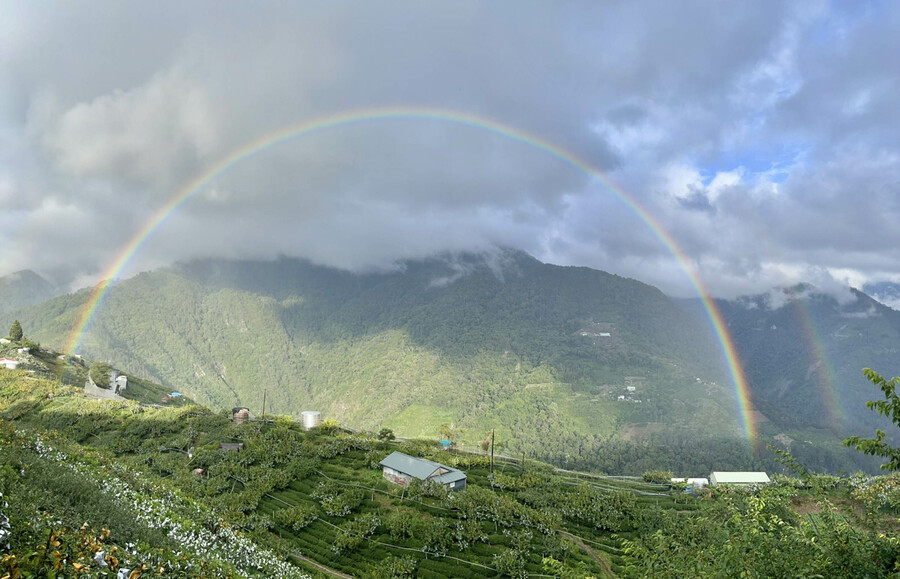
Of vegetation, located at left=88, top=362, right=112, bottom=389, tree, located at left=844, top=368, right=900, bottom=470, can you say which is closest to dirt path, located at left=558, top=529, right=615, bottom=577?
tree, located at left=844, top=368, right=900, bottom=470

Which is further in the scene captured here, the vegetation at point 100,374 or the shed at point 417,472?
the vegetation at point 100,374

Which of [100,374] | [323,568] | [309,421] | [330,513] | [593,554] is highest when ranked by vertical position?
[100,374]

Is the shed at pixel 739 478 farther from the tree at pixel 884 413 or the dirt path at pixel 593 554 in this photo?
the tree at pixel 884 413

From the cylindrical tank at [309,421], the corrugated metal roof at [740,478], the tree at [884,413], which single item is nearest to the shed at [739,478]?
the corrugated metal roof at [740,478]

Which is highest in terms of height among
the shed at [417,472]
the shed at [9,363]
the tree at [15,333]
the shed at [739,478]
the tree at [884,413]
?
the tree at [884,413]

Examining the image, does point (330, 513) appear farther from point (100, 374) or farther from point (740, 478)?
point (100, 374)

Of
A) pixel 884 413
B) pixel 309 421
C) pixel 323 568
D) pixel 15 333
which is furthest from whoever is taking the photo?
pixel 15 333

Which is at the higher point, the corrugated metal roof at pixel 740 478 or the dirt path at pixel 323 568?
the corrugated metal roof at pixel 740 478

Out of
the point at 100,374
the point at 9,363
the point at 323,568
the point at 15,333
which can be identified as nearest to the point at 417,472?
the point at 323,568

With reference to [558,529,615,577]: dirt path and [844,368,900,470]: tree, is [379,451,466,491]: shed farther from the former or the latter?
[844,368,900,470]: tree
